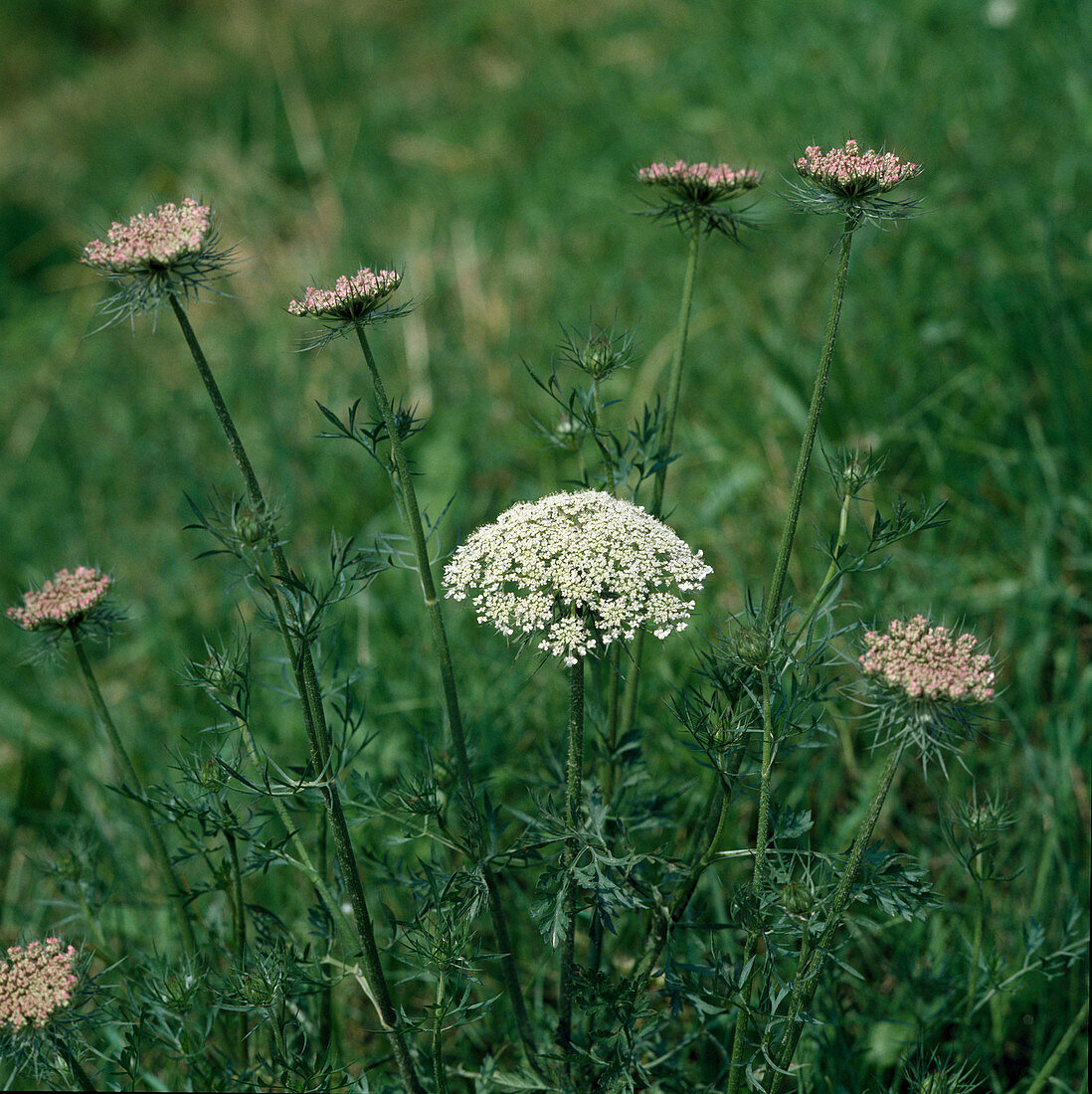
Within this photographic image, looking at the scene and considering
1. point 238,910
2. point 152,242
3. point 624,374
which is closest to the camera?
point 152,242

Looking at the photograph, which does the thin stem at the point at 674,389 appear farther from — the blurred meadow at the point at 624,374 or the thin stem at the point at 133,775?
the thin stem at the point at 133,775

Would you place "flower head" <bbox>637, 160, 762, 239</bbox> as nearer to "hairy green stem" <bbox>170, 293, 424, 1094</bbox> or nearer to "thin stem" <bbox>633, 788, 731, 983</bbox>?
"hairy green stem" <bbox>170, 293, 424, 1094</bbox>

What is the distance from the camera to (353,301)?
1.62 m

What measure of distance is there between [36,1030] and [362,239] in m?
5.21

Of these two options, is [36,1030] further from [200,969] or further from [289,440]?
[289,440]

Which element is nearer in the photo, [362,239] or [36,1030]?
[36,1030]

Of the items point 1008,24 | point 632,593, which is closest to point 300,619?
point 632,593

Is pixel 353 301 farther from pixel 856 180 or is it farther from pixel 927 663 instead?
pixel 927 663

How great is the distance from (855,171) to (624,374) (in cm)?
299

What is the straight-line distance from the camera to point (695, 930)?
209 centimetres

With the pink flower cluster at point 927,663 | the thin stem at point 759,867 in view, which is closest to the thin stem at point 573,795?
the thin stem at point 759,867

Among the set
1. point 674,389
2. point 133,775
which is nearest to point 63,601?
point 133,775

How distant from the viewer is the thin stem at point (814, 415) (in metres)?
1.58

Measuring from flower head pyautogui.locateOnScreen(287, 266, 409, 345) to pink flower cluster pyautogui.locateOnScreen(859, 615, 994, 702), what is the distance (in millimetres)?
925
